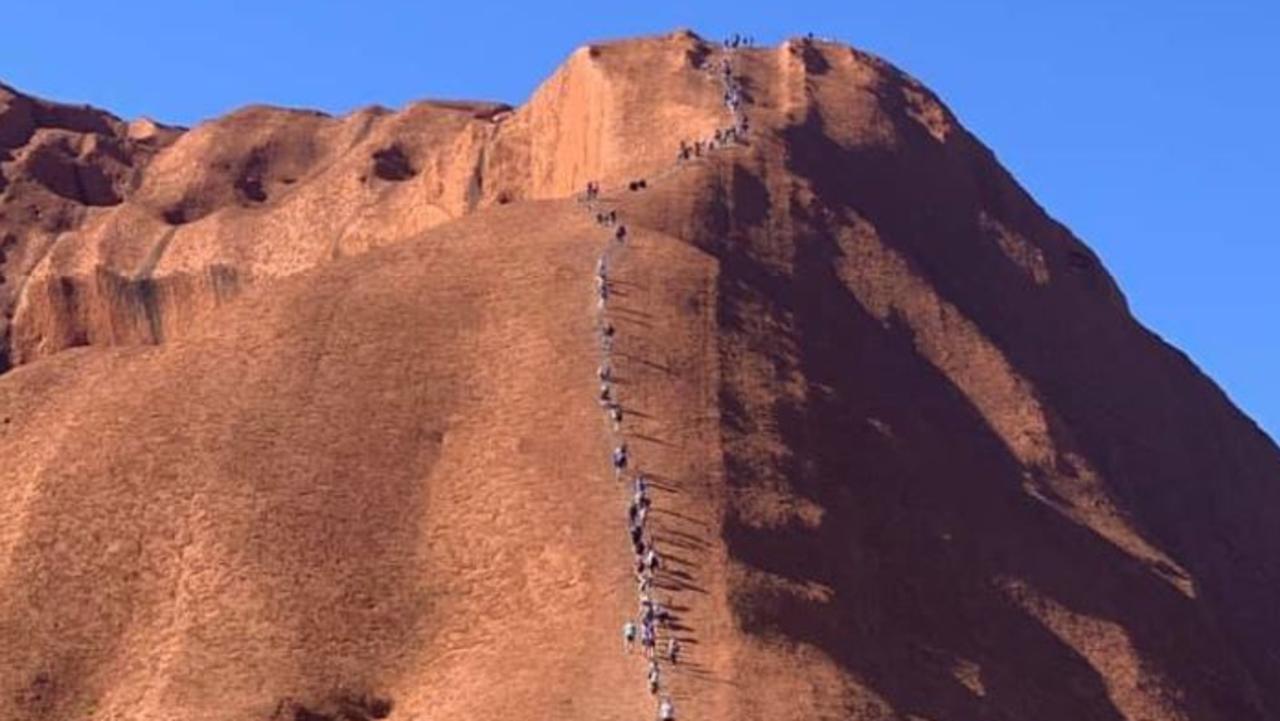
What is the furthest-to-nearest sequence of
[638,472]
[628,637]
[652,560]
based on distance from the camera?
[638,472]
[652,560]
[628,637]

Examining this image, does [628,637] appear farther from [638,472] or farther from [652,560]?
[638,472]

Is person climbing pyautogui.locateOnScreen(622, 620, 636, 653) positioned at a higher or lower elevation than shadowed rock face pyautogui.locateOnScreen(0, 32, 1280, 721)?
lower

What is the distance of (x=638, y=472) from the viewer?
226ft

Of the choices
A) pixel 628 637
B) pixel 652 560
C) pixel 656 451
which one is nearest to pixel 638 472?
pixel 656 451

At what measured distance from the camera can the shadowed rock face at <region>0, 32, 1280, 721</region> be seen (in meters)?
64.0

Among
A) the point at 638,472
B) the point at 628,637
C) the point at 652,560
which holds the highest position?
the point at 638,472

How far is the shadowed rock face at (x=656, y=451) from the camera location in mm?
63969

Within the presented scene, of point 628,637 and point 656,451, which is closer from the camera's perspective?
point 628,637

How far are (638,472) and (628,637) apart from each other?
787cm

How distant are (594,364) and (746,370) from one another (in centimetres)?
466

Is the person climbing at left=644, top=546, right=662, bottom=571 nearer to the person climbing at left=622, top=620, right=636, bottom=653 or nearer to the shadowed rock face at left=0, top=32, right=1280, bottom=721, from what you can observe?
the shadowed rock face at left=0, top=32, right=1280, bottom=721

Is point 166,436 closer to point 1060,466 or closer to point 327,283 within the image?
point 327,283

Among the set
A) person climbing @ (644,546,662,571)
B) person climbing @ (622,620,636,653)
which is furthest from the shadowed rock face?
person climbing @ (644,546,662,571)

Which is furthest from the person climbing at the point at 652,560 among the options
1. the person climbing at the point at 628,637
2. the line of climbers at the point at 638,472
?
the person climbing at the point at 628,637
